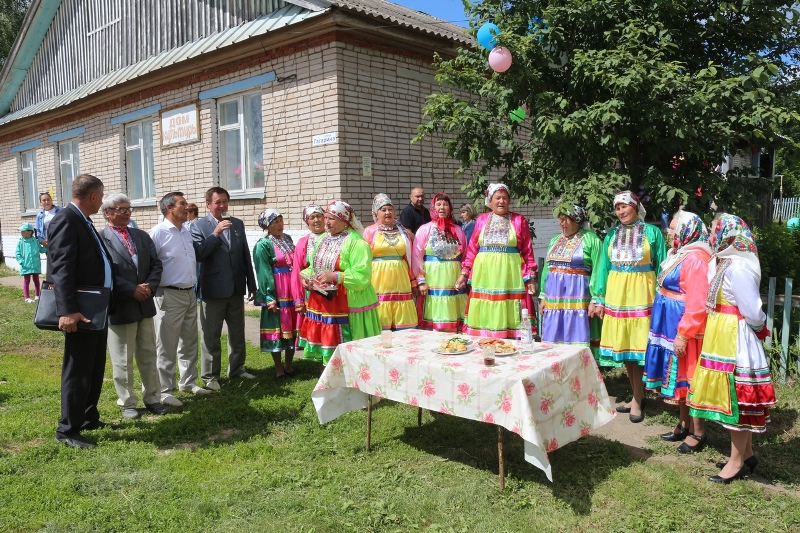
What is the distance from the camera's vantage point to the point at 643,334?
16.1ft

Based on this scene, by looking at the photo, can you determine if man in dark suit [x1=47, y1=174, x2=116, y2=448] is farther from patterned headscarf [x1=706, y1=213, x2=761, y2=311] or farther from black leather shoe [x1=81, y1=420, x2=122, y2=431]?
patterned headscarf [x1=706, y1=213, x2=761, y2=311]

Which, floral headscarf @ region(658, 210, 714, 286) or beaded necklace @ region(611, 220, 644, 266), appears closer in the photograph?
floral headscarf @ region(658, 210, 714, 286)

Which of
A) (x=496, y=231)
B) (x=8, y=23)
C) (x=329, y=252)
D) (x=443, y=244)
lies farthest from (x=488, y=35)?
(x=8, y=23)

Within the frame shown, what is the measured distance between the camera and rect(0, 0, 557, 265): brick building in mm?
8688

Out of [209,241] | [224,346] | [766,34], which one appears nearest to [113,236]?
[209,241]

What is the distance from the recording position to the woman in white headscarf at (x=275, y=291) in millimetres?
6129

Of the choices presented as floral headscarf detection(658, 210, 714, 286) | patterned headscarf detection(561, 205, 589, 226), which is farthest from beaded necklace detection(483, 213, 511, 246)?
floral headscarf detection(658, 210, 714, 286)

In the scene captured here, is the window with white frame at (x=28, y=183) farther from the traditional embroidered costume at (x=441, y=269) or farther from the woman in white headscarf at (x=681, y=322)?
the woman in white headscarf at (x=681, y=322)

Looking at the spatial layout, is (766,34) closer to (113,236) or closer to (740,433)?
(740,433)

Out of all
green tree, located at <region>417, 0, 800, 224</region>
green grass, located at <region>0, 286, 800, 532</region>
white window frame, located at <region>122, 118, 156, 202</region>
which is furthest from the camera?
white window frame, located at <region>122, 118, 156, 202</region>

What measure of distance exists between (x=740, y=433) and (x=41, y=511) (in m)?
4.30

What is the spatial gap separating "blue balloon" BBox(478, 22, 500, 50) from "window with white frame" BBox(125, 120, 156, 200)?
27.7ft

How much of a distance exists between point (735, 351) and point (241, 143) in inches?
334

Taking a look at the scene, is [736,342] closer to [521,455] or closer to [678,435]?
[678,435]
